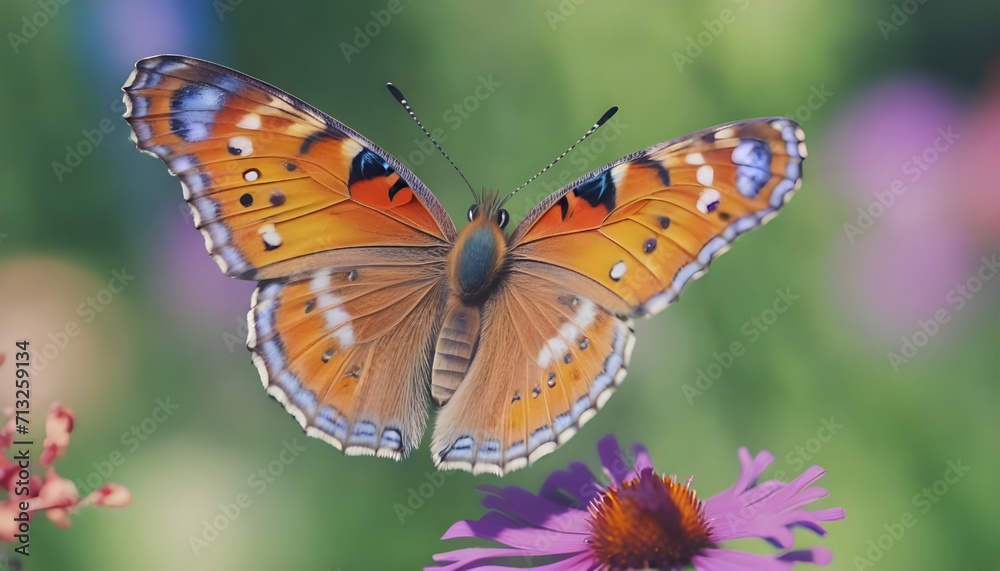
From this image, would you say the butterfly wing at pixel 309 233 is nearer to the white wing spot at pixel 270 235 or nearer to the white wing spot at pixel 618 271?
the white wing spot at pixel 270 235

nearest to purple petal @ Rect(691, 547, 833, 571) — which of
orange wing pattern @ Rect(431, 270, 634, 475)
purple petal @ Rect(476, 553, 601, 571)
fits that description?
purple petal @ Rect(476, 553, 601, 571)

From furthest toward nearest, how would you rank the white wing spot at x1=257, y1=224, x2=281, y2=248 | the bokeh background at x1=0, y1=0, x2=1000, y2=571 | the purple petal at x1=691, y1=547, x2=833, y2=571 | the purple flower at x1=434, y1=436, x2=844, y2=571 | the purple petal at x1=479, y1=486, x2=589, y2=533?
1. the bokeh background at x1=0, y1=0, x2=1000, y2=571
2. the white wing spot at x1=257, y1=224, x2=281, y2=248
3. the purple petal at x1=479, y1=486, x2=589, y2=533
4. the purple flower at x1=434, y1=436, x2=844, y2=571
5. the purple petal at x1=691, y1=547, x2=833, y2=571

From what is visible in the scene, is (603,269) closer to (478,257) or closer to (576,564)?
(478,257)

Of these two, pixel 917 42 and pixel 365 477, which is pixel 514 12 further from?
pixel 365 477

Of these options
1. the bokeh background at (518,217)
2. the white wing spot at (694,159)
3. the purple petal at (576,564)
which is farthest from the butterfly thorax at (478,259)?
the bokeh background at (518,217)

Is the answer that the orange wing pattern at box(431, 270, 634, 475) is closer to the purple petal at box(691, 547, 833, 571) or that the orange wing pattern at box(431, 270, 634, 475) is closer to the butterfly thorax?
the butterfly thorax

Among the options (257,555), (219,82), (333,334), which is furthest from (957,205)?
(257,555)

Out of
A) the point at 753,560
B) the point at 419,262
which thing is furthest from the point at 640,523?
the point at 419,262
